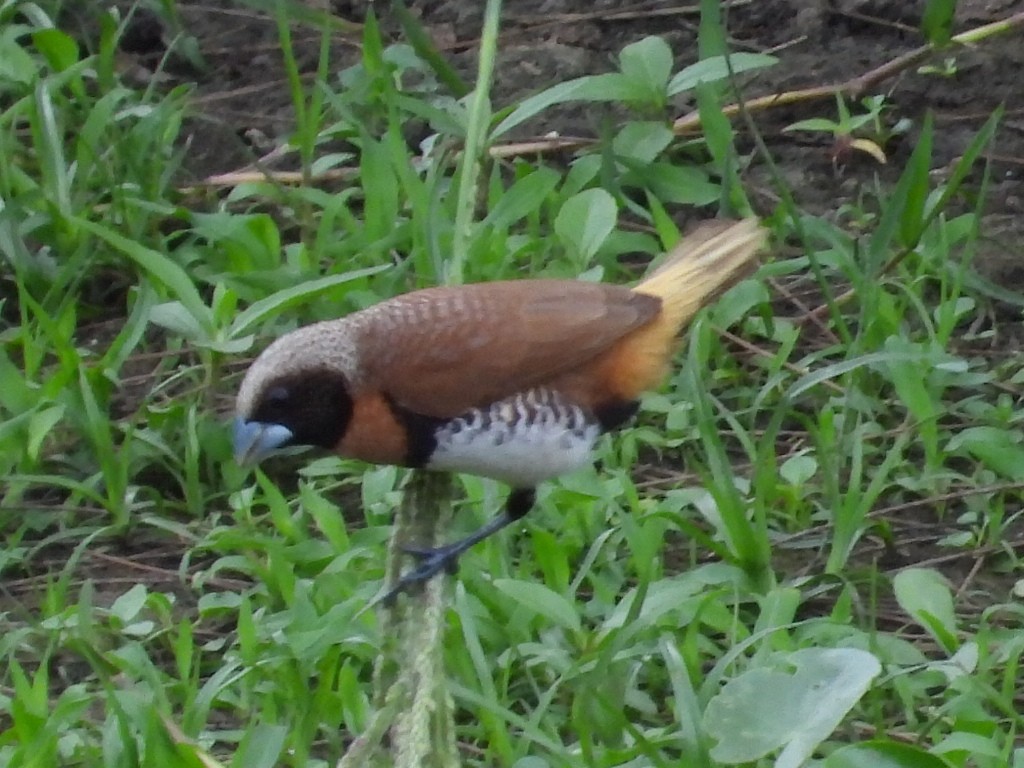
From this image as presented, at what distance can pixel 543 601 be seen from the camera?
2846mm

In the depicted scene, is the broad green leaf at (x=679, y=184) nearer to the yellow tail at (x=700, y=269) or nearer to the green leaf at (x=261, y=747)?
the yellow tail at (x=700, y=269)

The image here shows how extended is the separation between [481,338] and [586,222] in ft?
3.93

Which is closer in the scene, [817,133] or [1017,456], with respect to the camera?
[1017,456]

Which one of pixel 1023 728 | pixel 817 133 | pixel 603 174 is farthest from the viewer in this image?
A: pixel 817 133

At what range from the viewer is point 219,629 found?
126 inches

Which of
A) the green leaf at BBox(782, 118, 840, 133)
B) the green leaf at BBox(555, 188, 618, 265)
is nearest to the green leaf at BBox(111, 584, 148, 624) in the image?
the green leaf at BBox(555, 188, 618, 265)

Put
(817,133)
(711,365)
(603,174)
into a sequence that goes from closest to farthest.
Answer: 1. (711,365)
2. (603,174)
3. (817,133)

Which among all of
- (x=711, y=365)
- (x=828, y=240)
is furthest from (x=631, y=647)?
(x=828, y=240)

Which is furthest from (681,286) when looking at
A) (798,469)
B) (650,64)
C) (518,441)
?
(650,64)

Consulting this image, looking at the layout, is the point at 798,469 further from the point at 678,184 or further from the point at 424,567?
the point at 678,184

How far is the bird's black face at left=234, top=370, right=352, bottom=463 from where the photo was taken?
255 cm

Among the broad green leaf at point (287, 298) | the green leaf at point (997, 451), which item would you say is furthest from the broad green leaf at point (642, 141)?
the green leaf at point (997, 451)

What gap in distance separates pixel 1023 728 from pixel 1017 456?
0.68m

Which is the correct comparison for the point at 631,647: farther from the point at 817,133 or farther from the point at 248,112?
the point at 248,112
